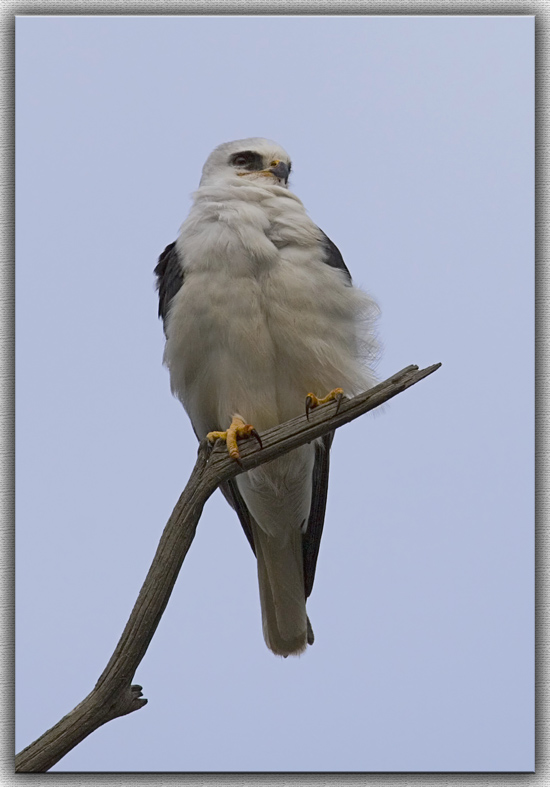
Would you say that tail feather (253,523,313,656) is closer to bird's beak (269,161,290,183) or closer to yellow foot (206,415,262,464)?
yellow foot (206,415,262,464)

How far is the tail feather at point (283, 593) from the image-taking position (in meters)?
3.40

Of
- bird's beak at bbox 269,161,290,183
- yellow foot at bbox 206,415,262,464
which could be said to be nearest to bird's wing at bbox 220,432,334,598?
yellow foot at bbox 206,415,262,464

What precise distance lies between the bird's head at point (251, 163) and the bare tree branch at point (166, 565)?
3.50 feet

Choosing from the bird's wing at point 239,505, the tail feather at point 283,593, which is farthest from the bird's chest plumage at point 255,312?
the tail feather at point 283,593

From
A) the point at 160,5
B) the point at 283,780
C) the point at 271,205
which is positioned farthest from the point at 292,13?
the point at 283,780

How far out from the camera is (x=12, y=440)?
3.16 m

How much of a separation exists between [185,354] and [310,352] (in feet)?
1.36

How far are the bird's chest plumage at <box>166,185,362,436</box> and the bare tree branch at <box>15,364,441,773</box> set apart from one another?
301mm

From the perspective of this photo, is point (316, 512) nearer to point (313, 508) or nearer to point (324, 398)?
point (313, 508)

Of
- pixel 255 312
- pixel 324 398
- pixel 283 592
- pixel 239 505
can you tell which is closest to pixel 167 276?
pixel 255 312

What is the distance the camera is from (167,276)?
3092 mm

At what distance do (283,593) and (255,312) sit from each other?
115cm

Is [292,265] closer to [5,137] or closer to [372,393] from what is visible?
[372,393]

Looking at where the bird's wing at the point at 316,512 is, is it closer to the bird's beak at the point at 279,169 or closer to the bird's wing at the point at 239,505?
the bird's wing at the point at 239,505
